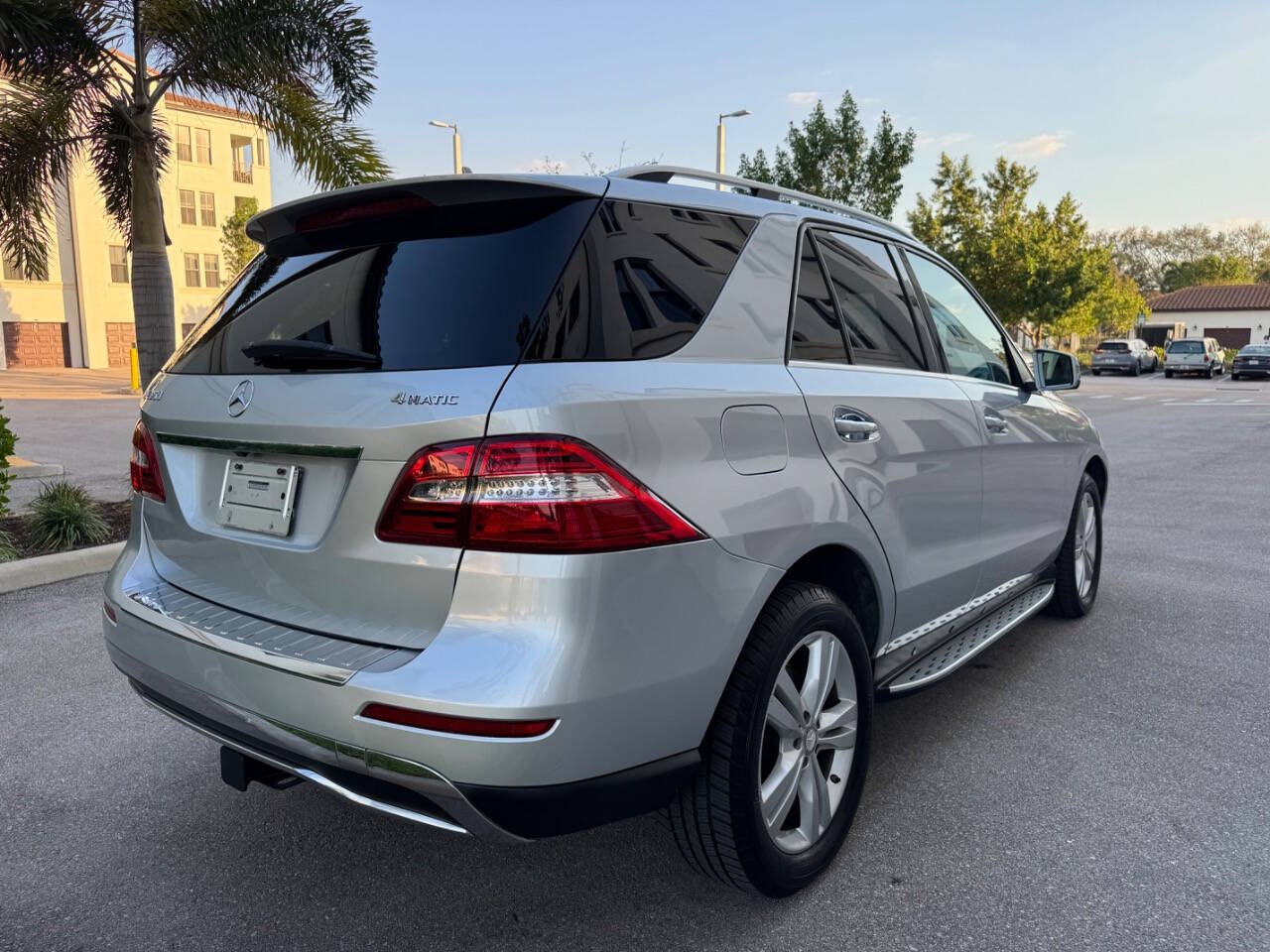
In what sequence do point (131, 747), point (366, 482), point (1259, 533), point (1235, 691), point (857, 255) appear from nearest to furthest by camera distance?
point (366, 482), point (857, 255), point (131, 747), point (1235, 691), point (1259, 533)

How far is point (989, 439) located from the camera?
11.6 feet

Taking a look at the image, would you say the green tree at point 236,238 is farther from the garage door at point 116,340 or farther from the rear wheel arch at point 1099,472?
the rear wheel arch at point 1099,472

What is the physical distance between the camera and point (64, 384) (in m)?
29.0

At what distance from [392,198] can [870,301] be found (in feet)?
5.11

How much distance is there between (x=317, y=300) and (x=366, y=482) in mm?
624

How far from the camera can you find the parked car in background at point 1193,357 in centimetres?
4172

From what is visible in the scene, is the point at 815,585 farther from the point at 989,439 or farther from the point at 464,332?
the point at 989,439

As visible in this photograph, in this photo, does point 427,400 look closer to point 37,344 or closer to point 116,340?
point 116,340

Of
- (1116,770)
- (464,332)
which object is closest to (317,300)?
(464,332)

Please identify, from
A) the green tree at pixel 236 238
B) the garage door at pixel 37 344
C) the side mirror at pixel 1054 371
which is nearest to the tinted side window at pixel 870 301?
the side mirror at pixel 1054 371

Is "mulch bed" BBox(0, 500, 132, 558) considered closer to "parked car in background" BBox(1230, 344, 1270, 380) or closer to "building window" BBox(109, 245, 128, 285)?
"building window" BBox(109, 245, 128, 285)

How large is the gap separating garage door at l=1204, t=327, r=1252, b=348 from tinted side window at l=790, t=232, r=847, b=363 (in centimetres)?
8491

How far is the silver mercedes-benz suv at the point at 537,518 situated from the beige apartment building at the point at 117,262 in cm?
3915

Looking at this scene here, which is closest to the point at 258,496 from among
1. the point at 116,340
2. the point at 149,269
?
the point at 149,269
